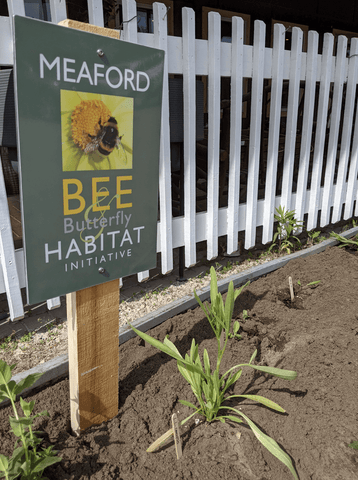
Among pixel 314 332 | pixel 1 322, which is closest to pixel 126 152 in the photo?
pixel 314 332

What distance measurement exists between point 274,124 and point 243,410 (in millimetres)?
2356

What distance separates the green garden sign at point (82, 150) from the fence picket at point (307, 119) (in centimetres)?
237

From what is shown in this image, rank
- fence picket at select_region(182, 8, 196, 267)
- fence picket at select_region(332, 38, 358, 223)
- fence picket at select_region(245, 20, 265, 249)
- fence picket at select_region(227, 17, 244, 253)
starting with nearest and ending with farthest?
fence picket at select_region(182, 8, 196, 267)
fence picket at select_region(227, 17, 244, 253)
fence picket at select_region(245, 20, 265, 249)
fence picket at select_region(332, 38, 358, 223)

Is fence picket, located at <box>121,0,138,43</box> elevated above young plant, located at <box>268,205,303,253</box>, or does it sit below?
above

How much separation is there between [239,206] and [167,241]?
2.65 feet

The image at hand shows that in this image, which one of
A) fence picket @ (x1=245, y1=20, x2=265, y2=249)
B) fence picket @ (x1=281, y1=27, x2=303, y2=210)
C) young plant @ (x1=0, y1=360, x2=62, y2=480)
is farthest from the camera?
fence picket @ (x1=281, y1=27, x2=303, y2=210)

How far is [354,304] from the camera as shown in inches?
85.3

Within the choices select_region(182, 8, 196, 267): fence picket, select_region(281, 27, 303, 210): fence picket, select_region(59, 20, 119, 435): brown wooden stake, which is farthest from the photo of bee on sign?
select_region(281, 27, 303, 210): fence picket

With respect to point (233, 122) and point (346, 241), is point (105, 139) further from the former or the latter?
point (346, 241)

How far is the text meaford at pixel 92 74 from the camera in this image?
0.99 metres

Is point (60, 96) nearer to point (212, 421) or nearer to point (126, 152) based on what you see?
point (126, 152)

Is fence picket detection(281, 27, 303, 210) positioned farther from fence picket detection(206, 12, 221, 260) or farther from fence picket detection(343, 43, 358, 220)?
fence picket detection(343, 43, 358, 220)

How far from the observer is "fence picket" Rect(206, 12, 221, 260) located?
2369 millimetres

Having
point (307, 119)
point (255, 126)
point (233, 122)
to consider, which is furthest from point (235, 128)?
point (307, 119)
